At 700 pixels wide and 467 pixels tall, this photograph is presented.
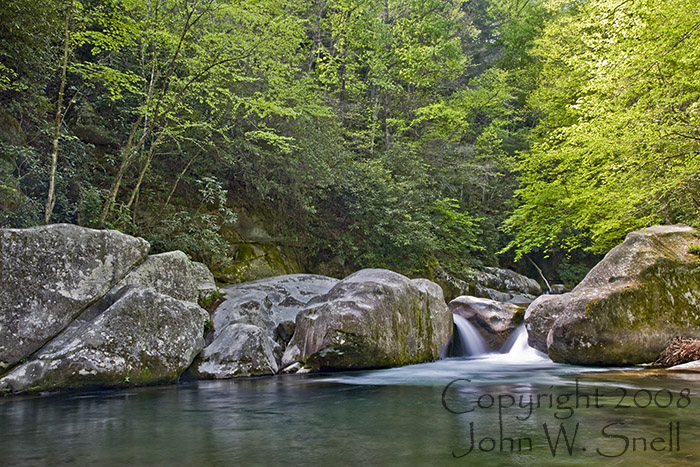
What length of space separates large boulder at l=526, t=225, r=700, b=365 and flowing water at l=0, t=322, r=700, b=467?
A: 113 centimetres

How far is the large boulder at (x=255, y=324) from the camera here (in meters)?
7.46

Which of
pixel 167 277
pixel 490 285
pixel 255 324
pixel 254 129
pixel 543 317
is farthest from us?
pixel 490 285

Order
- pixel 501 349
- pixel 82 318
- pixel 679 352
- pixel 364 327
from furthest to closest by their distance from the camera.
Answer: pixel 501 349, pixel 364 327, pixel 679 352, pixel 82 318

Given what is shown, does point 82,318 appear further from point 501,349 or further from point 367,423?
point 501,349

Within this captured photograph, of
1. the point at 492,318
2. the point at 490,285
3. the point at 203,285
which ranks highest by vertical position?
the point at 203,285

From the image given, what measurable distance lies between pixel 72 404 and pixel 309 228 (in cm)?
997

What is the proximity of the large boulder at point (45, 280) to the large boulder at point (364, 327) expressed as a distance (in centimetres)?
340

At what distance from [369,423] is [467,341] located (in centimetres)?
765

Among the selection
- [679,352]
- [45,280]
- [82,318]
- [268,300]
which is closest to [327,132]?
[268,300]

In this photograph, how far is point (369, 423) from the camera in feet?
13.8

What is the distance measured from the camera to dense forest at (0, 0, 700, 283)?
8.15 m

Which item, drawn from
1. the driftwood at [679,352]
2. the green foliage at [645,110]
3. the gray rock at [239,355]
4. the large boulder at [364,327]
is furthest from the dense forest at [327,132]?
the large boulder at [364,327]

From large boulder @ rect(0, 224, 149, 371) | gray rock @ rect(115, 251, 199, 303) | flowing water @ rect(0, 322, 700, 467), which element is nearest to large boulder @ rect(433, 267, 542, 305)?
flowing water @ rect(0, 322, 700, 467)

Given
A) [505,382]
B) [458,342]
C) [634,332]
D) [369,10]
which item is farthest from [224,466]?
[369,10]
